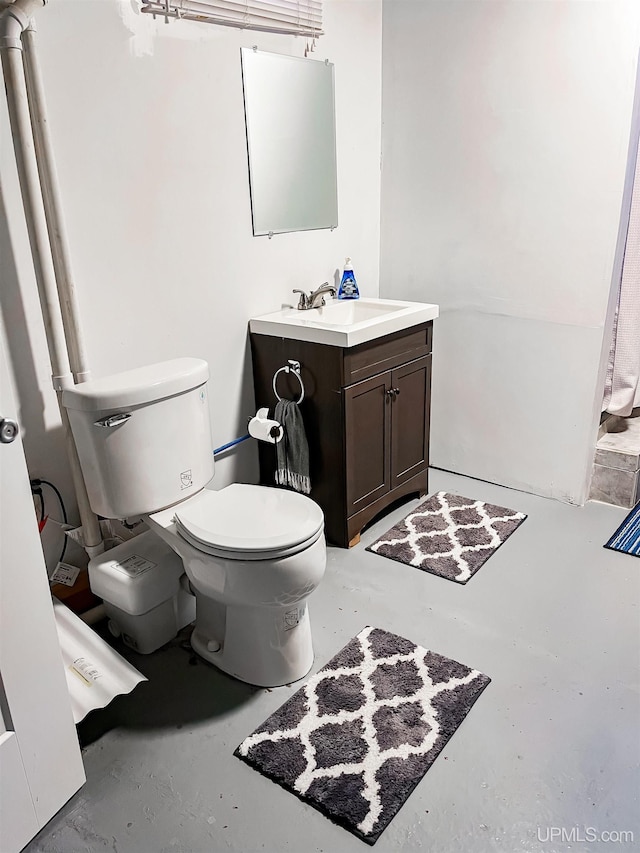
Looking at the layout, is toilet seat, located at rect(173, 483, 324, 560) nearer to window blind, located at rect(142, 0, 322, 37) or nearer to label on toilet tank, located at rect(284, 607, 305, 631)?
label on toilet tank, located at rect(284, 607, 305, 631)

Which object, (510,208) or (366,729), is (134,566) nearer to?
(366,729)

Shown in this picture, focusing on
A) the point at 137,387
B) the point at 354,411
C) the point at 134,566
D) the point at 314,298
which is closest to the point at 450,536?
the point at 354,411

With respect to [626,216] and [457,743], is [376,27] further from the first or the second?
[457,743]

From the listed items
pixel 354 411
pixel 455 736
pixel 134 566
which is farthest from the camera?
pixel 354 411

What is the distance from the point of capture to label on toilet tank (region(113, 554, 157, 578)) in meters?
1.86

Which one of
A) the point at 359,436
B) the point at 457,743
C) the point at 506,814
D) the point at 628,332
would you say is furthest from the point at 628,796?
the point at 628,332

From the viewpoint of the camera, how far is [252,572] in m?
1.67

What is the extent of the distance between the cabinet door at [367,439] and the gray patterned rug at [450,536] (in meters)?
0.20

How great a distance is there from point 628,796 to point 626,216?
1.92 m

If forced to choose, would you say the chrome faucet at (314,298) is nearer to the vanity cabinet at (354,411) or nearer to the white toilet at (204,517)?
the vanity cabinet at (354,411)

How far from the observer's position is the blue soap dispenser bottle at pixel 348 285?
2.78 metres

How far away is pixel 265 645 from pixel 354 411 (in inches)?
34.9

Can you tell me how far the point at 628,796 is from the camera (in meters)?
1.46

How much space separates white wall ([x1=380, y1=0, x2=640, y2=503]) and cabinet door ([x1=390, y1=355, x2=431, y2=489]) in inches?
12.1
